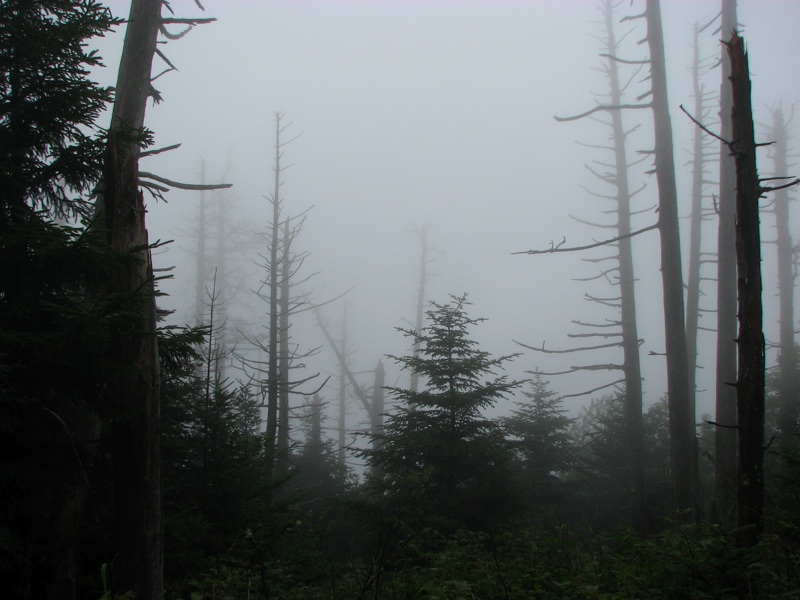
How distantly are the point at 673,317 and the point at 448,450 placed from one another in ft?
16.3

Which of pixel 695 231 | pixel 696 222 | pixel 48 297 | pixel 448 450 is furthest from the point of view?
pixel 696 222

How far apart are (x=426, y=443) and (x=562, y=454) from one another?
7871mm

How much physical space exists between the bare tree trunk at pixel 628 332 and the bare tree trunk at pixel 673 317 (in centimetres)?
123

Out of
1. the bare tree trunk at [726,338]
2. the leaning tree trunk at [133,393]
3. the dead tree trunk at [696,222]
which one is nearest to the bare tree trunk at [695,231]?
the dead tree trunk at [696,222]

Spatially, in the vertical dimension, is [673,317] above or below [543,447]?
above

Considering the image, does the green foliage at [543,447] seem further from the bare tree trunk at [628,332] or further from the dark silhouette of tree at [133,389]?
the dark silhouette of tree at [133,389]

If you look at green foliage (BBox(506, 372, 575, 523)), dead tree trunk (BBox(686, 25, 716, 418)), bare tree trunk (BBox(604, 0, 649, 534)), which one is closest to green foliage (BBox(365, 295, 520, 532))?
bare tree trunk (BBox(604, 0, 649, 534))

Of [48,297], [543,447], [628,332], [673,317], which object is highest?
[628,332]

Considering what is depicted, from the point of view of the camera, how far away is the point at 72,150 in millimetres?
4781

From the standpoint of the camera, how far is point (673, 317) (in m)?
9.35

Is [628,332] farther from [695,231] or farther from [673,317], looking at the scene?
[673,317]

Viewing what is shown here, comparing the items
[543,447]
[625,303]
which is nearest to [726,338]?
[625,303]

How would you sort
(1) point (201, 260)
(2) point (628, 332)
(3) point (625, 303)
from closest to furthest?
(2) point (628, 332) < (3) point (625, 303) < (1) point (201, 260)

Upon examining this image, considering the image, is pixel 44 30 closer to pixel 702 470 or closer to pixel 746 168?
pixel 746 168
